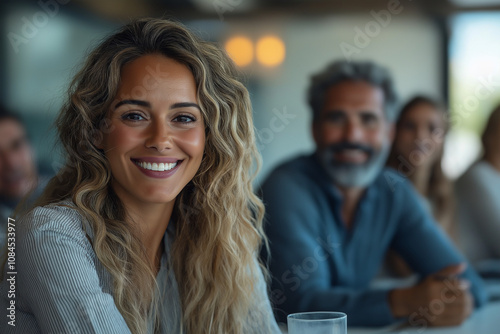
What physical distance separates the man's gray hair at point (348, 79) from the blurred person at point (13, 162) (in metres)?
1.17

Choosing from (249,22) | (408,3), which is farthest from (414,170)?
(249,22)

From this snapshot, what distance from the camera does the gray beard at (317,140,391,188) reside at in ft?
7.84

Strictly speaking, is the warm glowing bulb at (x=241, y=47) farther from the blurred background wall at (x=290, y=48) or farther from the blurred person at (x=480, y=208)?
the blurred person at (x=480, y=208)

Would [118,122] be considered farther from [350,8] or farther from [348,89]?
[350,8]

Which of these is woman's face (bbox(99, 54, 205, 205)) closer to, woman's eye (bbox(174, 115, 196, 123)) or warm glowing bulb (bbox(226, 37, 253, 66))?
woman's eye (bbox(174, 115, 196, 123))

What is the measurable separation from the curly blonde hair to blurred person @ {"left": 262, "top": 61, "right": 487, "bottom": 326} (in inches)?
21.5

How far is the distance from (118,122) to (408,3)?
7.11 feet

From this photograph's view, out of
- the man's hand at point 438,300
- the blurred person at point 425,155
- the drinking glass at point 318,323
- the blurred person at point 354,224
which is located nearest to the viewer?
the drinking glass at point 318,323

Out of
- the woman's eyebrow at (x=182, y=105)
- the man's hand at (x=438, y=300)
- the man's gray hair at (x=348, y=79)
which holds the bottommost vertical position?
the man's hand at (x=438, y=300)

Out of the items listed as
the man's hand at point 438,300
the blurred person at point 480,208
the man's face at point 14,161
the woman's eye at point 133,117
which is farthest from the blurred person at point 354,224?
the man's face at point 14,161

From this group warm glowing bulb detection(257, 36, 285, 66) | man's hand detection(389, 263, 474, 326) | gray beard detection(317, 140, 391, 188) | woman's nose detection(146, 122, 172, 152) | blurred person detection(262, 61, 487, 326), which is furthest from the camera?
warm glowing bulb detection(257, 36, 285, 66)

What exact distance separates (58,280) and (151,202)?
0.26 meters

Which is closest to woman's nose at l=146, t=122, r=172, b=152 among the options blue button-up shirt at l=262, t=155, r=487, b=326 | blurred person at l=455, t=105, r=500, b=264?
blue button-up shirt at l=262, t=155, r=487, b=326

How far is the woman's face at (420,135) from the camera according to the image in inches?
100
